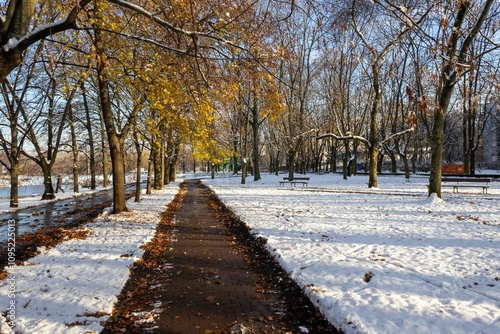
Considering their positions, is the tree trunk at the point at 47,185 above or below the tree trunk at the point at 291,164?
below

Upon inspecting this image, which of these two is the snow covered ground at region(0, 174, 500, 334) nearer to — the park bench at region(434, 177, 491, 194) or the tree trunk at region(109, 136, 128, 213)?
the tree trunk at region(109, 136, 128, 213)

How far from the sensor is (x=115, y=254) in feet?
22.5

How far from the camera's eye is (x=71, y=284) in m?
5.09

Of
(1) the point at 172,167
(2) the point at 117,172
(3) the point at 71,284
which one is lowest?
(3) the point at 71,284

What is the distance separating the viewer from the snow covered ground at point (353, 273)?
12.9 feet

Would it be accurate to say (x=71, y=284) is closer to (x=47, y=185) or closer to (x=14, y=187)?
(x=14, y=187)

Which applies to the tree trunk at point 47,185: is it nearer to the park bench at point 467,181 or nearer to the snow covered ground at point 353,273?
the snow covered ground at point 353,273

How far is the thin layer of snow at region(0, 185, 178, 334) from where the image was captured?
3.92 m

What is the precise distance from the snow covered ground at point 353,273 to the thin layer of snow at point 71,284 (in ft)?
0.05

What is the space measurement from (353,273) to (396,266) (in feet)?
2.69

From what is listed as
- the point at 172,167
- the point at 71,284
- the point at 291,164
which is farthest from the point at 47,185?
the point at 172,167

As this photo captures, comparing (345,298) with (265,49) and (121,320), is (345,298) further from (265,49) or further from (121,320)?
(265,49)

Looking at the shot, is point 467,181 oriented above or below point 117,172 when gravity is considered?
below

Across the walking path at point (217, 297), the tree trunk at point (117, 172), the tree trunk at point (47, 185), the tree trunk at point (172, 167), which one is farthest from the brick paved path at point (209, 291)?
the tree trunk at point (172, 167)
